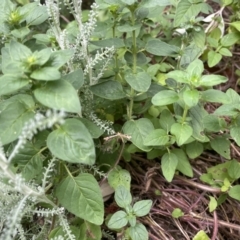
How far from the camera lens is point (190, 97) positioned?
97 centimetres

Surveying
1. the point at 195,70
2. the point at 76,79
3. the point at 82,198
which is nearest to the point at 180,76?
the point at 195,70

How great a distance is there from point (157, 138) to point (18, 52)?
A: 0.39 meters

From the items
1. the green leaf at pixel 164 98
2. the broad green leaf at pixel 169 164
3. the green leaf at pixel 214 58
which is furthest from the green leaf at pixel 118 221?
the green leaf at pixel 214 58

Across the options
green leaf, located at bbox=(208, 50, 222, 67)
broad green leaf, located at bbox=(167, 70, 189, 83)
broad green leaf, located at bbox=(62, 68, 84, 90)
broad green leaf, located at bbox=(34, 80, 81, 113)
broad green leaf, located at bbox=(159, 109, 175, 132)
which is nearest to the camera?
broad green leaf, located at bbox=(34, 80, 81, 113)

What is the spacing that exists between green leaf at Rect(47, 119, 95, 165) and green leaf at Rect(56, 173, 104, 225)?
0.46ft

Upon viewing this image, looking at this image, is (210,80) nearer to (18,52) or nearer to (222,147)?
(222,147)

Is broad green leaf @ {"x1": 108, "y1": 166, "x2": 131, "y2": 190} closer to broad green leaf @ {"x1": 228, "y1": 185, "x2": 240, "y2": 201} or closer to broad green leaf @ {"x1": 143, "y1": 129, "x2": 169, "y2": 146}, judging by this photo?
broad green leaf @ {"x1": 143, "y1": 129, "x2": 169, "y2": 146}

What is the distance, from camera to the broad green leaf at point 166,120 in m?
1.10

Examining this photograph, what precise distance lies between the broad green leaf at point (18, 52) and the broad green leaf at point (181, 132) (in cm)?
38

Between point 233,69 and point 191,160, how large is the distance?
0.41 metres

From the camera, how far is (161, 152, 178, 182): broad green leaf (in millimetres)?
1060

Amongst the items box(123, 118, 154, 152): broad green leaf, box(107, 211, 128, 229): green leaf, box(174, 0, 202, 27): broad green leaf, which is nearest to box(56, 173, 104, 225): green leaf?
box(107, 211, 128, 229): green leaf

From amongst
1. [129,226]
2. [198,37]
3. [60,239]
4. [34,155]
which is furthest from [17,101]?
[198,37]

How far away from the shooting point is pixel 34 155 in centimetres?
94
